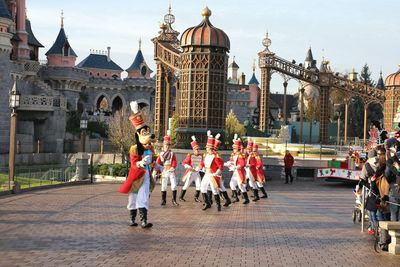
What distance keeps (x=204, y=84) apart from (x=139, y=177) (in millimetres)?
9803

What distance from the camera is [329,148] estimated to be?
107 ft

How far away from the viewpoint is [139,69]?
214ft

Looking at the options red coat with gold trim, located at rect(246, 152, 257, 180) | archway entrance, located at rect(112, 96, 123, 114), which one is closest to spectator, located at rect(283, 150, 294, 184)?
red coat with gold trim, located at rect(246, 152, 257, 180)

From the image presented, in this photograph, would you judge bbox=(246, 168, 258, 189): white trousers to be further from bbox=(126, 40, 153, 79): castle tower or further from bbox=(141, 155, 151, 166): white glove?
bbox=(126, 40, 153, 79): castle tower

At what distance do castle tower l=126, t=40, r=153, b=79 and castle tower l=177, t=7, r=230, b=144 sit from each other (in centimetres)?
4483

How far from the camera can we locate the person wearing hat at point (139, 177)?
35.5ft

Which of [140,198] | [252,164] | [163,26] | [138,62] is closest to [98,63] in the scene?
[138,62]

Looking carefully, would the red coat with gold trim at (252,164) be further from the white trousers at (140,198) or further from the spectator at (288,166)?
the spectator at (288,166)

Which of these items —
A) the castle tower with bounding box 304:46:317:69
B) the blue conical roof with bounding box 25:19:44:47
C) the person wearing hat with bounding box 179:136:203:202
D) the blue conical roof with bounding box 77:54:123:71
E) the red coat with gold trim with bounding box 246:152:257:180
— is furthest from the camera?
the castle tower with bounding box 304:46:317:69

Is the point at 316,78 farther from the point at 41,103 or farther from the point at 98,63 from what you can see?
the point at 98,63

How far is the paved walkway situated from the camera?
7.97 m

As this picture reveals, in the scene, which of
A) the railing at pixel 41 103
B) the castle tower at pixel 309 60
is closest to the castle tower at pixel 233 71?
the castle tower at pixel 309 60

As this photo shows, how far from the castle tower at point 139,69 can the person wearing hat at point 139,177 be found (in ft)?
178

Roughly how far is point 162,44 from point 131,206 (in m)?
15.6
